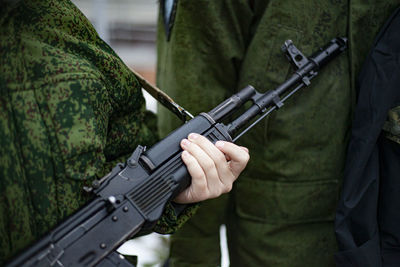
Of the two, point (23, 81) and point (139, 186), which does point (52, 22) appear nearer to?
point (23, 81)

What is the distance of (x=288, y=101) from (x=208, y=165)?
463 mm

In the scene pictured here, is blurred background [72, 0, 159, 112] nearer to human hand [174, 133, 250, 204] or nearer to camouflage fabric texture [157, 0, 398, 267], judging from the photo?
camouflage fabric texture [157, 0, 398, 267]

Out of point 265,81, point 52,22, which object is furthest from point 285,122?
point 52,22

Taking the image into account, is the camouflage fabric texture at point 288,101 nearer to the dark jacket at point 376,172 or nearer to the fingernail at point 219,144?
the dark jacket at point 376,172

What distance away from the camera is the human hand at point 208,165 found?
0.93 meters

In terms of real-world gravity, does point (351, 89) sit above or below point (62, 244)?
above

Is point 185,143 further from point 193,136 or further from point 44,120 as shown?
point 44,120

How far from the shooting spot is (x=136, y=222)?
0.87 m

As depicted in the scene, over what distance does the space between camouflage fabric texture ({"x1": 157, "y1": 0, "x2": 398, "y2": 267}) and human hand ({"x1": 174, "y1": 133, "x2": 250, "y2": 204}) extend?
281 millimetres

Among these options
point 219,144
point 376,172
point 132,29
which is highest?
point 219,144

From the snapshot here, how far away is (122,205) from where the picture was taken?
871 millimetres

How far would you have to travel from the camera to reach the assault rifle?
796mm

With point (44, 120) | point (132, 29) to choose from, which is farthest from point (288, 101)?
point (132, 29)

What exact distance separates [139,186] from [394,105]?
31.9 inches
